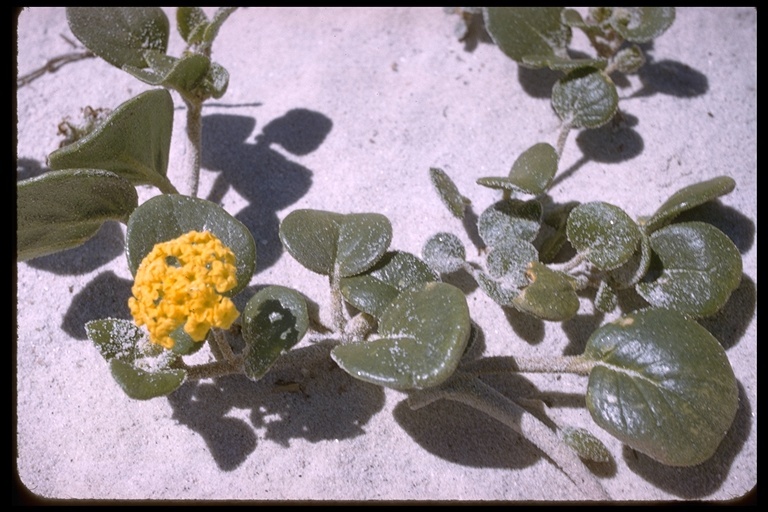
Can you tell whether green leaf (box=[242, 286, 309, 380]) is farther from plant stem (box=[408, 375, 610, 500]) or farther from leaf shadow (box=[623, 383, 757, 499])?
leaf shadow (box=[623, 383, 757, 499])

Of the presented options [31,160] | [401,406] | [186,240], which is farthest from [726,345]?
[31,160]

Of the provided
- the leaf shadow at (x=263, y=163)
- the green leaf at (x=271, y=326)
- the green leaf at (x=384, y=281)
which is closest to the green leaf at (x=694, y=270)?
the green leaf at (x=384, y=281)

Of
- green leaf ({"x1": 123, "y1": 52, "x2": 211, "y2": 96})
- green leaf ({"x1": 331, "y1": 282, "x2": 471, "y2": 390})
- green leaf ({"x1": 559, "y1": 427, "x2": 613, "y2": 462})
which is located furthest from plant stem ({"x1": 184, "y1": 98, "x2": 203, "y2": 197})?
green leaf ({"x1": 559, "y1": 427, "x2": 613, "y2": 462})

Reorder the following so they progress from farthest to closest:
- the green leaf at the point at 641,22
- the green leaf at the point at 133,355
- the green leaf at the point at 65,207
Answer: the green leaf at the point at 641,22 < the green leaf at the point at 65,207 < the green leaf at the point at 133,355

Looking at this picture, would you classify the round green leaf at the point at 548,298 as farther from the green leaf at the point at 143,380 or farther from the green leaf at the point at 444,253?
the green leaf at the point at 143,380

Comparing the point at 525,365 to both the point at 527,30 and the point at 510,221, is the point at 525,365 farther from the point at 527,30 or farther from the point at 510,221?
the point at 527,30

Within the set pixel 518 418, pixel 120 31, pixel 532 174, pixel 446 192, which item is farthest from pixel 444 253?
pixel 120 31

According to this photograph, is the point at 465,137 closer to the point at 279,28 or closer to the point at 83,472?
the point at 279,28
